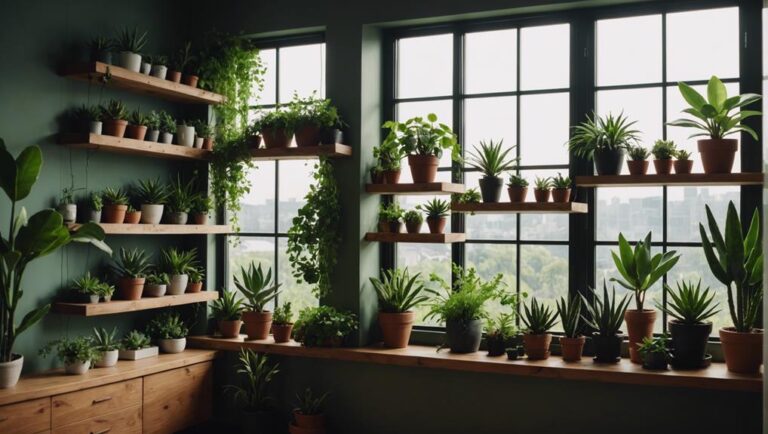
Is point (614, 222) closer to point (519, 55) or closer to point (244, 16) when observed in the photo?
point (519, 55)

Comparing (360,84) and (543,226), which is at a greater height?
(360,84)

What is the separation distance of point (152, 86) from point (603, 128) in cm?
292

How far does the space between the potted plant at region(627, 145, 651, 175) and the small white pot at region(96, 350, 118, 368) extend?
133 inches

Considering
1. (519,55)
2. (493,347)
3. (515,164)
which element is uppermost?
(519,55)

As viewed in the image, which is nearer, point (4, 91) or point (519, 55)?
point (4, 91)

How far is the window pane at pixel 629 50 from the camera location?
4.31 meters

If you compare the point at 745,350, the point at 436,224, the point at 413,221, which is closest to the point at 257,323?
the point at 413,221

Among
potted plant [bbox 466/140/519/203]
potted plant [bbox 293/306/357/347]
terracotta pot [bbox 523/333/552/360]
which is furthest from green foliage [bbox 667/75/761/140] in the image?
→ potted plant [bbox 293/306/357/347]

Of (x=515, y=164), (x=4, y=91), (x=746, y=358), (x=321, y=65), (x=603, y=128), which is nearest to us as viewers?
(x=746, y=358)

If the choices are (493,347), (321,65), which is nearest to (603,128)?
(493,347)

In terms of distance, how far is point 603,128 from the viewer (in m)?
4.29

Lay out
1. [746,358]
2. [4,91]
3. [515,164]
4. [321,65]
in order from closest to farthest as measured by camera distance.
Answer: [746,358] < [4,91] < [515,164] < [321,65]

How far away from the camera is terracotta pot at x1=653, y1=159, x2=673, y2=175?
404 centimetres

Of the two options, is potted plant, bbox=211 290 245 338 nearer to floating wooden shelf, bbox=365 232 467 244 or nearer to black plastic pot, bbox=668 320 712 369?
floating wooden shelf, bbox=365 232 467 244
